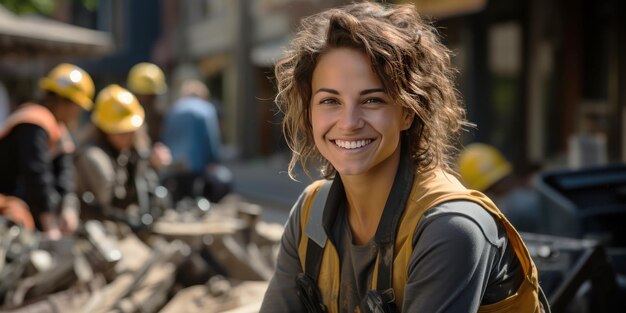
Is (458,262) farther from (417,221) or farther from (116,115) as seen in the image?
(116,115)

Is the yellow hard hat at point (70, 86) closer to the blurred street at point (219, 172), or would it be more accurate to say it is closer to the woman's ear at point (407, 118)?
the blurred street at point (219, 172)

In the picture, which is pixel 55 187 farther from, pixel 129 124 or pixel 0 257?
pixel 0 257

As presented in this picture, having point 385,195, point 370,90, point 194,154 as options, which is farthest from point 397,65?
point 194,154

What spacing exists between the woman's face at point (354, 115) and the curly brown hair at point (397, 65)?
3 cm

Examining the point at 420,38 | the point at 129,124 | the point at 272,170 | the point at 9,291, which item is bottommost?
the point at 272,170

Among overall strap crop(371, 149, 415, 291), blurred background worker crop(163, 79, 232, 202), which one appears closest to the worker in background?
blurred background worker crop(163, 79, 232, 202)

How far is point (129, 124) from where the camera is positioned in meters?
6.27

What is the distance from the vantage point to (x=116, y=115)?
6.31 m

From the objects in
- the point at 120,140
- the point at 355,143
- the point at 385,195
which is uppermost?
the point at 355,143

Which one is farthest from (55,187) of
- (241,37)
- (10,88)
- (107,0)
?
(107,0)

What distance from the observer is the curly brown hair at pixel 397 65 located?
2.05 m

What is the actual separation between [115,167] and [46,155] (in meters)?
1.04

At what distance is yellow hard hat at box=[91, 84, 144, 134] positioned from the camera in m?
6.25

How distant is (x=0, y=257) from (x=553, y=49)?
411 inches
